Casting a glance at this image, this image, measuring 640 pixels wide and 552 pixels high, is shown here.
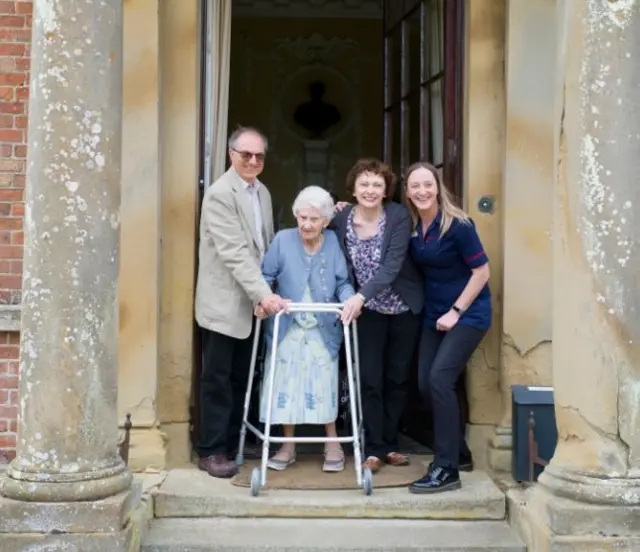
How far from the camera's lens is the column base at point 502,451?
4906 millimetres

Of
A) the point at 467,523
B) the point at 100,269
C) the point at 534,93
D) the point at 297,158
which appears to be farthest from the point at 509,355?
the point at 297,158

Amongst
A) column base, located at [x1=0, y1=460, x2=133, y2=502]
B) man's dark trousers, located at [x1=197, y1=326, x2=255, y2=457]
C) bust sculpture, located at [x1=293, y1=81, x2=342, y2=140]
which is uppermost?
bust sculpture, located at [x1=293, y1=81, x2=342, y2=140]

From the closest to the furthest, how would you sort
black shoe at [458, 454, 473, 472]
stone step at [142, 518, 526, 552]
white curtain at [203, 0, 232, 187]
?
1. stone step at [142, 518, 526, 552]
2. black shoe at [458, 454, 473, 472]
3. white curtain at [203, 0, 232, 187]

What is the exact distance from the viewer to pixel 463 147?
5.13 meters

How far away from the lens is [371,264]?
15.8ft

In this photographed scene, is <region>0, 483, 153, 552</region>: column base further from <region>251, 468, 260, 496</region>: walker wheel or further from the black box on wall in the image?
the black box on wall

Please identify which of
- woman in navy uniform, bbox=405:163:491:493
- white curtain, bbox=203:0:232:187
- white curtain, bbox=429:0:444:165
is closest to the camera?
woman in navy uniform, bbox=405:163:491:493

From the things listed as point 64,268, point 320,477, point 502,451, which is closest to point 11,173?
point 64,268

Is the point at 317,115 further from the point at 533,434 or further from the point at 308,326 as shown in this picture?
the point at 533,434

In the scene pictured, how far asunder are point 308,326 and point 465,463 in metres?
1.20

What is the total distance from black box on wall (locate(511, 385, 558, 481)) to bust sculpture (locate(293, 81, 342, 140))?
5.85 m

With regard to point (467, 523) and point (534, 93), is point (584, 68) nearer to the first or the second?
point (534, 93)

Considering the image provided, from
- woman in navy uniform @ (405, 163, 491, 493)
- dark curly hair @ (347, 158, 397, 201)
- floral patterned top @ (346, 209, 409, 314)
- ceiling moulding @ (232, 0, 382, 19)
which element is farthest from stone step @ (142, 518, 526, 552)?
ceiling moulding @ (232, 0, 382, 19)

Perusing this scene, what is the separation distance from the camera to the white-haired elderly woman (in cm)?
466
